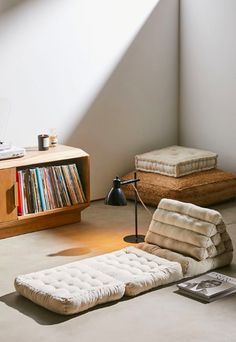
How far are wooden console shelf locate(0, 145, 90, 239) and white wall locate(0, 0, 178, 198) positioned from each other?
1.16ft

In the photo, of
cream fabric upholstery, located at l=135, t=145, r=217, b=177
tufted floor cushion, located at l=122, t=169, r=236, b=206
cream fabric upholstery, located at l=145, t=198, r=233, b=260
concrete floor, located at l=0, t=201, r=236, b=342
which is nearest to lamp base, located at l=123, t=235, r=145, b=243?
concrete floor, located at l=0, t=201, r=236, b=342

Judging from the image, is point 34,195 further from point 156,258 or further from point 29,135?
point 156,258

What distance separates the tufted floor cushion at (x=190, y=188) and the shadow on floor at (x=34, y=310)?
5.80ft

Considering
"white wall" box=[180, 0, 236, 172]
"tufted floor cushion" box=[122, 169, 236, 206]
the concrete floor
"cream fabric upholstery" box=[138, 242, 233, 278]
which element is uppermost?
"white wall" box=[180, 0, 236, 172]

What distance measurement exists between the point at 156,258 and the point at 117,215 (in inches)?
49.1

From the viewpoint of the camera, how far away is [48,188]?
16.0ft

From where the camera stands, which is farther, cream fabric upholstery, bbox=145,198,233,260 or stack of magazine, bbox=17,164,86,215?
stack of magazine, bbox=17,164,86,215

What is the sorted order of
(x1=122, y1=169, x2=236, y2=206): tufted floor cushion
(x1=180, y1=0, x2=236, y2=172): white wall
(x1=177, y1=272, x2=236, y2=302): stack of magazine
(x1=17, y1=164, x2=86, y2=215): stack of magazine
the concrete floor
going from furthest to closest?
(x1=180, y1=0, x2=236, y2=172): white wall < (x1=122, y1=169, x2=236, y2=206): tufted floor cushion < (x1=17, y1=164, x2=86, y2=215): stack of magazine < (x1=177, y1=272, x2=236, y2=302): stack of magazine < the concrete floor

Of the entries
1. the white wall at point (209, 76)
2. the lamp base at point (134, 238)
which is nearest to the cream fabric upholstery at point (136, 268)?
the lamp base at point (134, 238)

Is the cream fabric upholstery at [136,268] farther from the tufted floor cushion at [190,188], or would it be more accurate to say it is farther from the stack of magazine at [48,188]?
the tufted floor cushion at [190,188]

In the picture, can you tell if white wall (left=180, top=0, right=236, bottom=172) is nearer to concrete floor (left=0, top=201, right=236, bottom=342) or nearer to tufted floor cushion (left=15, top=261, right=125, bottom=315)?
concrete floor (left=0, top=201, right=236, bottom=342)

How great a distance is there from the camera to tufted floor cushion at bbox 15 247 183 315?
11.3 ft

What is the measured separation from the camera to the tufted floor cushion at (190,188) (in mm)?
5234

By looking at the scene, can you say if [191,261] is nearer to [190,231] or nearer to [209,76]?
[190,231]
